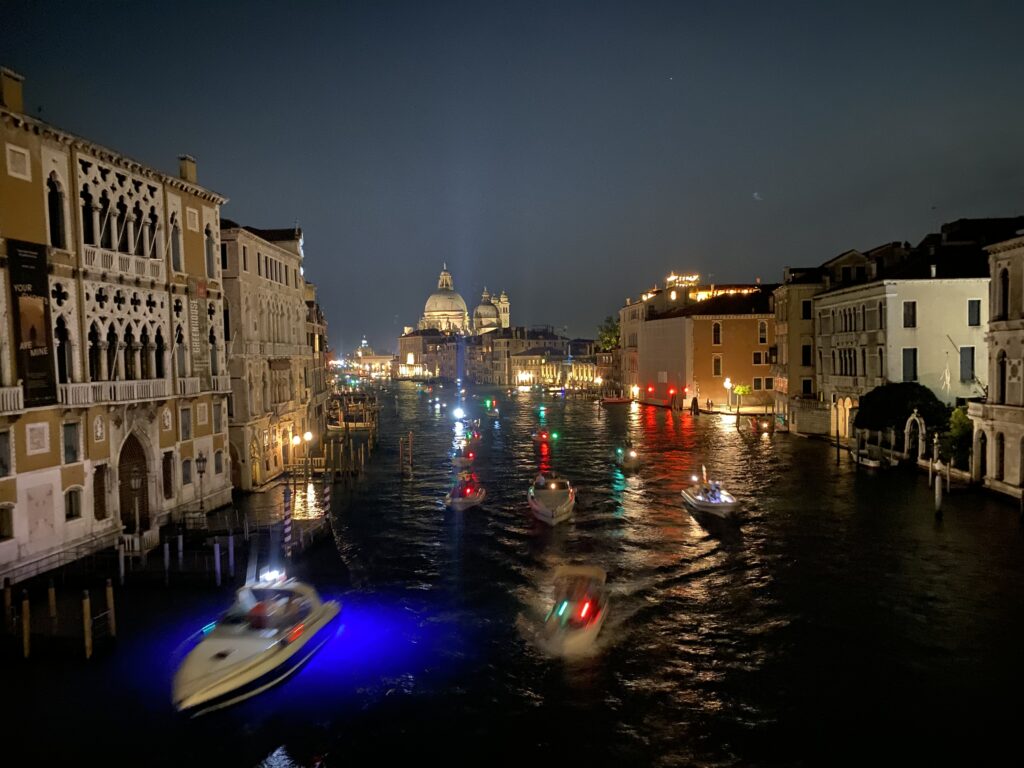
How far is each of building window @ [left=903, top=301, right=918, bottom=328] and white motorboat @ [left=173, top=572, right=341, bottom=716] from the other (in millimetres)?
35626

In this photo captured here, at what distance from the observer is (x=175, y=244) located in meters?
28.1

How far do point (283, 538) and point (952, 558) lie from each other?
20375 mm

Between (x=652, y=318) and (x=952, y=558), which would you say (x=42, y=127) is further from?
(x=652, y=318)

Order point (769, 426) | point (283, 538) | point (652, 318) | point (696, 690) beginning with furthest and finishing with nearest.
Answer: point (652, 318)
point (769, 426)
point (283, 538)
point (696, 690)

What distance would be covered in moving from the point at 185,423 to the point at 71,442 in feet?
20.2

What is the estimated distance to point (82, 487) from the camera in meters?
22.5

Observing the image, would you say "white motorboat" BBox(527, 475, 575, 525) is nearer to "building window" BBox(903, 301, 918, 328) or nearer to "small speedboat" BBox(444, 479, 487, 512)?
"small speedboat" BBox(444, 479, 487, 512)

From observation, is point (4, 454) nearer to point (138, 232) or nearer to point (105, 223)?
point (105, 223)

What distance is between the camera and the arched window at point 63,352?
21984mm

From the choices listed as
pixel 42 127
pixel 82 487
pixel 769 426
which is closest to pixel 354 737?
pixel 82 487

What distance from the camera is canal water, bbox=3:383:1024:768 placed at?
1362cm

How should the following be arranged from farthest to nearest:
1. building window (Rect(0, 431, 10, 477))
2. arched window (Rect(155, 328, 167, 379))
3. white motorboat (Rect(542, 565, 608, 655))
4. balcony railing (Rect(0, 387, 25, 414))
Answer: arched window (Rect(155, 328, 167, 379))
building window (Rect(0, 431, 10, 477))
balcony railing (Rect(0, 387, 25, 414))
white motorboat (Rect(542, 565, 608, 655))

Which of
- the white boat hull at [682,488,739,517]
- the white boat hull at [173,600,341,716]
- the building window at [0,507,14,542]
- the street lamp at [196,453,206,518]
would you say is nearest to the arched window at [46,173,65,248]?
the building window at [0,507,14,542]

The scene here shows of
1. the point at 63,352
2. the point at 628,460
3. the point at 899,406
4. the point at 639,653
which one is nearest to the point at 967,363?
the point at 899,406
